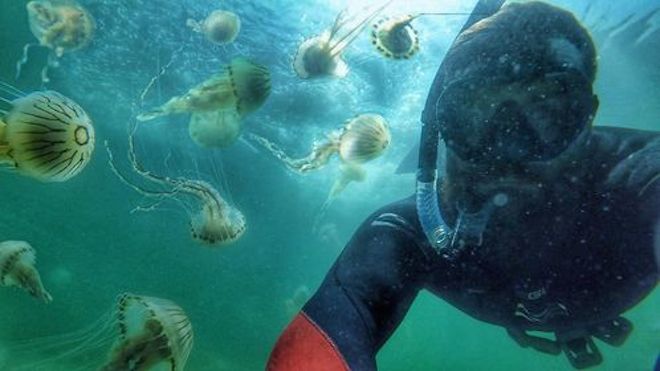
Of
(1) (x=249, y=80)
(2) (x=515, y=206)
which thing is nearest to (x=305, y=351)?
(2) (x=515, y=206)

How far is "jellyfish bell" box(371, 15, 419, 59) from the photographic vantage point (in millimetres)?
5973

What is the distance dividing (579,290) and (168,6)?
14140mm

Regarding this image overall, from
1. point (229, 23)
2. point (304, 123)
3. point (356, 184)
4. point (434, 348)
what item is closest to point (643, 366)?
point (356, 184)

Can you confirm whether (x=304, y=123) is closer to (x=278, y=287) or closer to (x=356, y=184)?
(x=356, y=184)

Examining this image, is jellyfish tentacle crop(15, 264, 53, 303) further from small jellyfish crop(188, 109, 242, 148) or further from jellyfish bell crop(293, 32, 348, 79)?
jellyfish bell crop(293, 32, 348, 79)

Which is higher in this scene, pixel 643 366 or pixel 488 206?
pixel 488 206

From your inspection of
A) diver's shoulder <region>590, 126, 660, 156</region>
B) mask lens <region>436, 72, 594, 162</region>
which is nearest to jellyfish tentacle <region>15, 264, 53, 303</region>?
mask lens <region>436, 72, 594, 162</region>

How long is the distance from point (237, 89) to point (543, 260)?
4.26m

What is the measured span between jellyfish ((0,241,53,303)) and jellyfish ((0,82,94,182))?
2.43 meters

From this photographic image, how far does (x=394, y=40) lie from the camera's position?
599 cm

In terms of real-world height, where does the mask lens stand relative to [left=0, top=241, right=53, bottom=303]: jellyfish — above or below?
above

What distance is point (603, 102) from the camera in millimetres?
17156

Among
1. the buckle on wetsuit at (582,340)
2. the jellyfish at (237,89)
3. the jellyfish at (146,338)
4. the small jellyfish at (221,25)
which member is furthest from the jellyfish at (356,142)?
the small jellyfish at (221,25)

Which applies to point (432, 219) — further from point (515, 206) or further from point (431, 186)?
point (515, 206)
